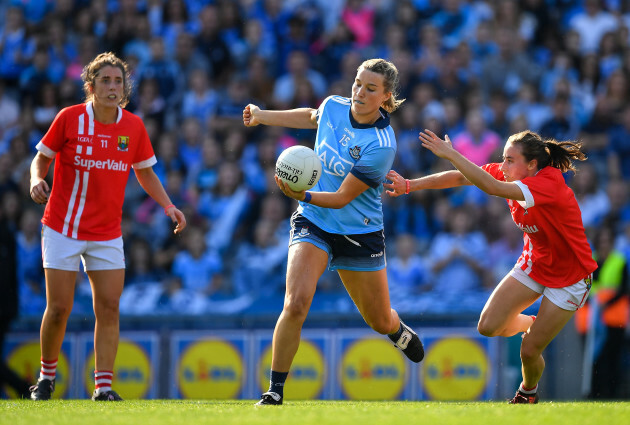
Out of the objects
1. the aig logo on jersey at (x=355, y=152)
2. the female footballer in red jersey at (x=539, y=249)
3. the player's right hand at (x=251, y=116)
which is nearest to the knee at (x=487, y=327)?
the female footballer in red jersey at (x=539, y=249)

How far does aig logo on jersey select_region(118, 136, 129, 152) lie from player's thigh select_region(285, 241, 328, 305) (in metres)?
1.79

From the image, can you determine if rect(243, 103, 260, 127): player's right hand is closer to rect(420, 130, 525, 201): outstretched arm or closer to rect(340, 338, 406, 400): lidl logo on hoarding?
rect(420, 130, 525, 201): outstretched arm

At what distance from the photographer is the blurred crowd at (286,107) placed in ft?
37.4

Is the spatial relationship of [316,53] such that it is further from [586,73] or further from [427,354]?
[427,354]

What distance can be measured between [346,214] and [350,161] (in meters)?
0.40

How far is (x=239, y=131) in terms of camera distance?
1301 centimetres

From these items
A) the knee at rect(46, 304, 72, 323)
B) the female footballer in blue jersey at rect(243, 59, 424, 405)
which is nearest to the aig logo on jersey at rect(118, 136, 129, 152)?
the knee at rect(46, 304, 72, 323)

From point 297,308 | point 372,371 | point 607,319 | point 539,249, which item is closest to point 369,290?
point 297,308

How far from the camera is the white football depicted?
5898mm

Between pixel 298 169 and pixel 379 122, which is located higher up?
pixel 379 122

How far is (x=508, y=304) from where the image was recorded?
6.90m

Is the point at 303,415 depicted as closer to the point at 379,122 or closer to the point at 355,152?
the point at 355,152

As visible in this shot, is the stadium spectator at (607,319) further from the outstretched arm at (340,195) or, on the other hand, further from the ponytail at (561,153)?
the outstretched arm at (340,195)

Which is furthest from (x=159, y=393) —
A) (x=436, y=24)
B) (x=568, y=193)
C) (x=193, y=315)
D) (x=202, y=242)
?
(x=436, y=24)
